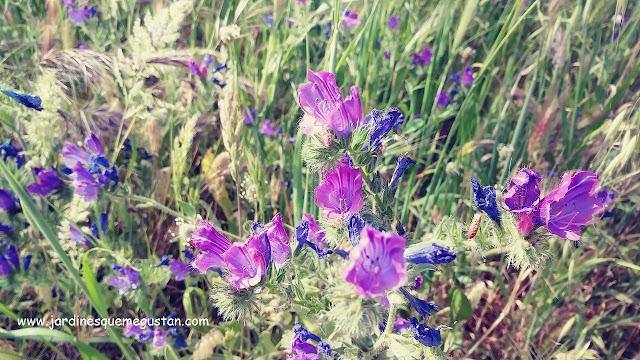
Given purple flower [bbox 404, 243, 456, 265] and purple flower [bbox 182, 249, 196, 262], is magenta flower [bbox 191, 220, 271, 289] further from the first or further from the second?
purple flower [bbox 182, 249, 196, 262]

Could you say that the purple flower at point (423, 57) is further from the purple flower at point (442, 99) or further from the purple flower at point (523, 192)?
the purple flower at point (523, 192)

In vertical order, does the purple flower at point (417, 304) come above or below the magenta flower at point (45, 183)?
above

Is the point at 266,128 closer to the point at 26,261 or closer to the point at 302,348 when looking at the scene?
the point at 26,261

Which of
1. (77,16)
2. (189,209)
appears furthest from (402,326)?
(77,16)

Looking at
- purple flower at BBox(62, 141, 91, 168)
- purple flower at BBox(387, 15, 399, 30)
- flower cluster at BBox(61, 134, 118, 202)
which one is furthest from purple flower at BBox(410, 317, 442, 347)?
purple flower at BBox(387, 15, 399, 30)

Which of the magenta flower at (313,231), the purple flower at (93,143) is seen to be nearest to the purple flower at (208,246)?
the magenta flower at (313,231)

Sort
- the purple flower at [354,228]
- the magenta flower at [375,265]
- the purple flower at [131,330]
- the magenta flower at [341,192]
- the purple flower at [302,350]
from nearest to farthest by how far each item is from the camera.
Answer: the magenta flower at [375,265] → the purple flower at [354,228] → the magenta flower at [341,192] → the purple flower at [302,350] → the purple flower at [131,330]
